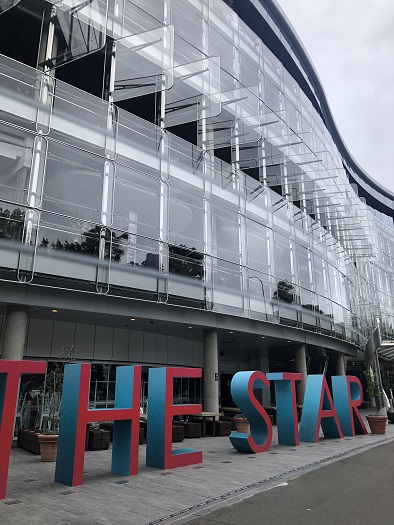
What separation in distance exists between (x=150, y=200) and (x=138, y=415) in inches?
439

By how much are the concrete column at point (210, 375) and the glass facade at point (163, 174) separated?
150cm

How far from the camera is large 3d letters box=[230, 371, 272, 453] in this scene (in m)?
11.3

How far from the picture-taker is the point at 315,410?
13.6 meters

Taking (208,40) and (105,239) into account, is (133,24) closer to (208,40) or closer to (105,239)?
(208,40)

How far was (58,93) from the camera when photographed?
612 inches

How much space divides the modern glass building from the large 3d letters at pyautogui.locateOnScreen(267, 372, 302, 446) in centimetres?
494

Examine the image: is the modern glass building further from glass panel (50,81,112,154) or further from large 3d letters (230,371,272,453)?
Answer: large 3d letters (230,371,272,453)

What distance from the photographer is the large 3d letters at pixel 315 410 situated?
13555mm

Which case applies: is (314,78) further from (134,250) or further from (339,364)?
(134,250)

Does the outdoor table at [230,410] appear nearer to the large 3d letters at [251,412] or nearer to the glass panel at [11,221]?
the large 3d letters at [251,412]

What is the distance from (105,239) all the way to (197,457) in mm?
7829

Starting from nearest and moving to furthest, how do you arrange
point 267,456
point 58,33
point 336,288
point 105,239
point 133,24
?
point 267,456
point 105,239
point 58,33
point 133,24
point 336,288

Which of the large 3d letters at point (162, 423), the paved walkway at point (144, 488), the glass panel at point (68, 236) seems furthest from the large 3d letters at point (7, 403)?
the glass panel at point (68, 236)

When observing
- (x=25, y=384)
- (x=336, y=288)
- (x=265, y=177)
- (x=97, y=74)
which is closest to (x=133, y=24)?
(x=97, y=74)
